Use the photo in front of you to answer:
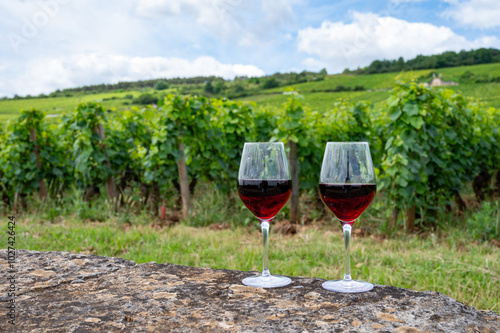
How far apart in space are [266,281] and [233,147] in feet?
20.5

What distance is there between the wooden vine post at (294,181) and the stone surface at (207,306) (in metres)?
5.25

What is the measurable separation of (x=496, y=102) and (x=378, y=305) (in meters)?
19.6

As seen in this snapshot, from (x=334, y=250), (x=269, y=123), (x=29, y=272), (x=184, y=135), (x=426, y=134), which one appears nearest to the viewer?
(x=29, y=272)

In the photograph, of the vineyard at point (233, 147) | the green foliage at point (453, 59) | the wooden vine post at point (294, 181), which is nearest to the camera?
the vineyard at point (233, 147)

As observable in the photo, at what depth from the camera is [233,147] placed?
737 centimetres

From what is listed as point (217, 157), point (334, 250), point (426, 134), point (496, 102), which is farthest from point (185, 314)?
point (496, 102)

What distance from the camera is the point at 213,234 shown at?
5.33 meters

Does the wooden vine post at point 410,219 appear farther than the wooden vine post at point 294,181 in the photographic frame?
No

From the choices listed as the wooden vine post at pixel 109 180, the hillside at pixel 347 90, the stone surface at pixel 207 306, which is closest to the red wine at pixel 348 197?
the stone surface at pixel 207 306

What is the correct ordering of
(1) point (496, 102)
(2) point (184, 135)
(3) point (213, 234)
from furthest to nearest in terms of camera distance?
(1) point (496, 102) < (2) point (184, 135) < (3) point (213, 234)

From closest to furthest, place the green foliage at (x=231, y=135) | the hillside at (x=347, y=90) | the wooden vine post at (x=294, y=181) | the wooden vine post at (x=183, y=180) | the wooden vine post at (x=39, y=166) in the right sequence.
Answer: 1. the wooden vine post at (x=294, y=181)
2. the wooden vine post at (x=183, y=180)
3. the green foliage at (x=231, y=135)
4. the wooden vine post at (x=39, y=166)
5. the hillside at (x=347, y=90)

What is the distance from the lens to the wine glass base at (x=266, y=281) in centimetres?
114

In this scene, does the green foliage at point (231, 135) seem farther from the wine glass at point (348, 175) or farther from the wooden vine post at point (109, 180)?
the wine glass at point (348, 175)

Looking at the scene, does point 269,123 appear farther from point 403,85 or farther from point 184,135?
point 403,85
